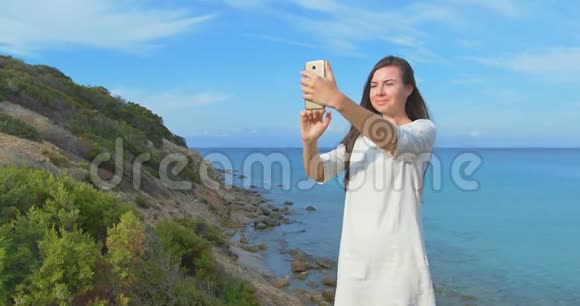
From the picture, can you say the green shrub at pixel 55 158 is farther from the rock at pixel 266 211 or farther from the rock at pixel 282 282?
the rock at pixel 266 211

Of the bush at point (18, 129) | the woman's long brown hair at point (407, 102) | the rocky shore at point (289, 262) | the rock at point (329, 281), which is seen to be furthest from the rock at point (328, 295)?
the woman's long brown hair at point (407, 102)

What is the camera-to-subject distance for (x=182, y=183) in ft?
61.9

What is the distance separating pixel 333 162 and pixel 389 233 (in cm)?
48

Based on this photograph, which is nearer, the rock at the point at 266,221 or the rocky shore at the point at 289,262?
the rocky shore at the point at 289,262

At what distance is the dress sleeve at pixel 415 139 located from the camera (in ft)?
5.81

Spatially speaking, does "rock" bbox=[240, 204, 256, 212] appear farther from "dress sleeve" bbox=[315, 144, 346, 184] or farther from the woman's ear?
the woman's ear

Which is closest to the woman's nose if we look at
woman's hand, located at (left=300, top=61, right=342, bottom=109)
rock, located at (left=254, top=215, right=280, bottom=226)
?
woman's hand, located at (left=300, top=61, right=342, bottom=109)

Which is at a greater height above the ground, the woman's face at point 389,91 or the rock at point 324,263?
the woman's face at point 389,91

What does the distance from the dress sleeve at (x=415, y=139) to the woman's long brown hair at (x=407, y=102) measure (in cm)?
20

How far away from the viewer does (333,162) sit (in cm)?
222

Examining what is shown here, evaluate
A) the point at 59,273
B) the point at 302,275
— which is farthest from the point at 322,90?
the point at 302,275

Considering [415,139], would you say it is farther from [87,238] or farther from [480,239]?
[480,239]

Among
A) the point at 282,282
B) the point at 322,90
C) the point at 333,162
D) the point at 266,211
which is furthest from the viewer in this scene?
the point at 266,211

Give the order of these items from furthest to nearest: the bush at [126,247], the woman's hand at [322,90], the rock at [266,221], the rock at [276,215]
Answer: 1. the rock at [276,215]
2. the rock at [266,221]
3. the bush at [126,247]
4. the woman's hand at [322,90]
